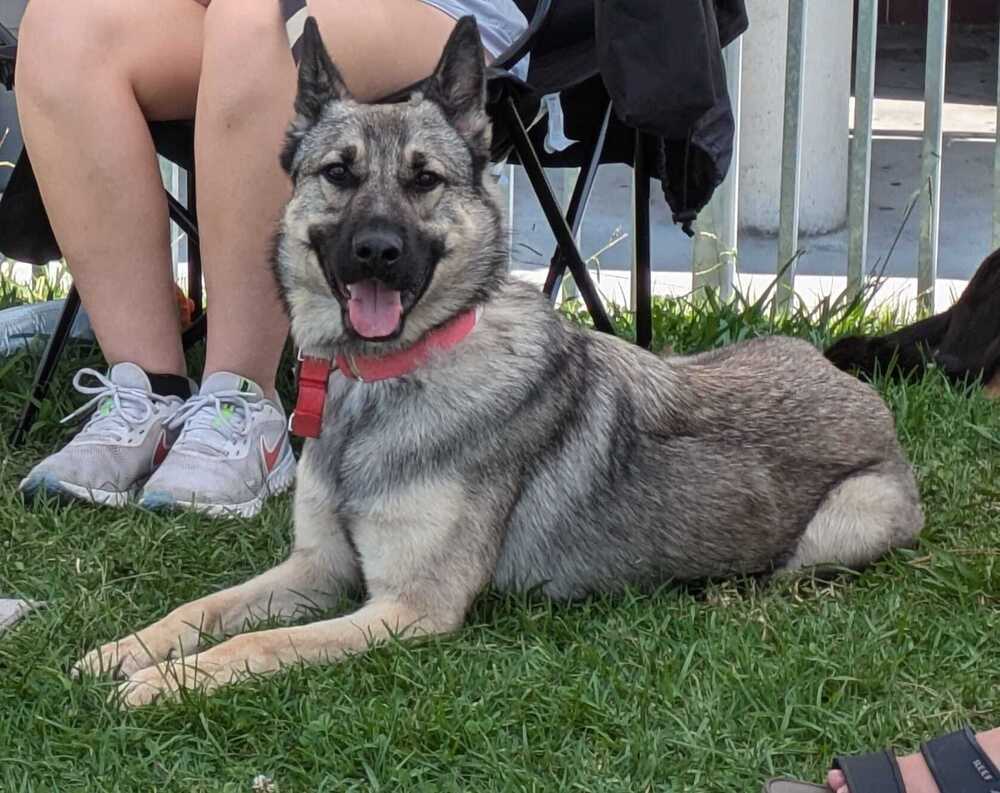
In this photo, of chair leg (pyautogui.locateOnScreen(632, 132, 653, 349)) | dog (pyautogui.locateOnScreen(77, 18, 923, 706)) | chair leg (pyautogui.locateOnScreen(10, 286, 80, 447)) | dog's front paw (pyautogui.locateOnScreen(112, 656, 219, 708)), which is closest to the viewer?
dog's front paw (pyautogui.locateOnScreen(112, 656, 219, 708))

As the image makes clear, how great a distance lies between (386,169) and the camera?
115 inches

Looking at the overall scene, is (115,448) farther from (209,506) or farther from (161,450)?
(209,506)

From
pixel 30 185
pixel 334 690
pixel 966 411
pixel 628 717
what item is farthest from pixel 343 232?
pixel 966 411

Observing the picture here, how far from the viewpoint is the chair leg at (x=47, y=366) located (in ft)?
13.1

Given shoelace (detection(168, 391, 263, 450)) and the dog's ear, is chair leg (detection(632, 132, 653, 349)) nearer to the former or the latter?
shoelace (detection(168, 391, 263, 450))

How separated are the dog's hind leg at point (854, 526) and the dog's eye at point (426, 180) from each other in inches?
40.4

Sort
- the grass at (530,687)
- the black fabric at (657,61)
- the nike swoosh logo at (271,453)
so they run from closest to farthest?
1. the grass at (530,687)
2. the black fabric at (657,61)
3. the nike swoosh logo at (271,453)

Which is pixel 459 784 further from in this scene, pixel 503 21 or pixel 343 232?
pixel 503 21

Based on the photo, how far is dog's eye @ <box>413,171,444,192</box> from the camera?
2.95 metres

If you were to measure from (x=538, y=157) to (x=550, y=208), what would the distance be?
0.25 m

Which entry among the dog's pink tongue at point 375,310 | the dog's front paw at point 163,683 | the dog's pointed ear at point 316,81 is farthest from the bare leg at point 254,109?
the dog's front paw at point 163,683

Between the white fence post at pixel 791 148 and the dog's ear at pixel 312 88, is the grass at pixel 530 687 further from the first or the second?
the white fence post at pixel 791 148

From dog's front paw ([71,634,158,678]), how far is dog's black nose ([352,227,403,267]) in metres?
0.78

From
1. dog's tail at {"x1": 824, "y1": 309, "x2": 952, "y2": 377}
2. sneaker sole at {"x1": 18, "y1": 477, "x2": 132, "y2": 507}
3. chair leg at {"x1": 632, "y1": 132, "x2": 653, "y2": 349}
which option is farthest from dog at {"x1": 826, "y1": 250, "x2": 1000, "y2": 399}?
sneaker sole at {"x1": 18, "y1": 477, "x2": 132, "y2": 507}
